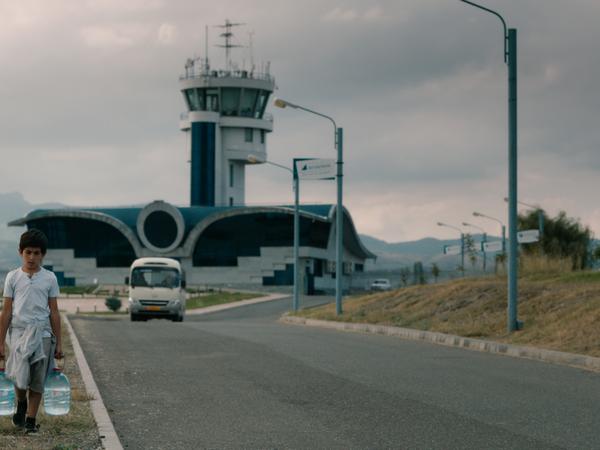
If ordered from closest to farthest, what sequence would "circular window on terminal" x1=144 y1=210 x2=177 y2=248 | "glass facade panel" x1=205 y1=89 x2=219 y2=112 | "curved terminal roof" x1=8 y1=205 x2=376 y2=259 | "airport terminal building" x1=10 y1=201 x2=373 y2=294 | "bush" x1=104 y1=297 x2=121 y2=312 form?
"bush" x1=104 y1=297 x2=121 y2=312
"curved terminal roof" x1=8 y1=205 x2=376 y2=259
"airport terminal building" x1=10 y1=201 x2=373 y2=294
"circular window on terminal" x1=144 y1=210 x2=177 y2=248
"glass facade panel" x1=205 y1=89 x2=219 y2=112

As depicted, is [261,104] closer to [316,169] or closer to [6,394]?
[316,169]

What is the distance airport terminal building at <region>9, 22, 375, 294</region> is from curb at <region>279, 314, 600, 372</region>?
70.0m

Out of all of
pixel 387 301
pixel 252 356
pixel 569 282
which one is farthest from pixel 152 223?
pixel 252 356

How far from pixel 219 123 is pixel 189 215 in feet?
34.0

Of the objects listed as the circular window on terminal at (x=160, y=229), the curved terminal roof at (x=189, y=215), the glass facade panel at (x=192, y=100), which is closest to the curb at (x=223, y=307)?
the curved terminal roof at (x=189, y=215)

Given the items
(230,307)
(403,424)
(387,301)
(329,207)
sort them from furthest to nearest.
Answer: (329,207) → (230,307) → (387,301) → (403,424)

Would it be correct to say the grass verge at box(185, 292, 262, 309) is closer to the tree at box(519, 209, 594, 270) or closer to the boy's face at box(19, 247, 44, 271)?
the tree at box(519, 209, 594, 270)

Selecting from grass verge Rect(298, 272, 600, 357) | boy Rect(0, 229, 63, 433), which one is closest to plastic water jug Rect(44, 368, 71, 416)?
boy Rect(0, 229, 63, 433)

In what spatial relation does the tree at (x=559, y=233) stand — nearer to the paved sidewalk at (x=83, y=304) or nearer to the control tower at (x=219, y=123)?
the paved sidewalk at (x=83, y=304)

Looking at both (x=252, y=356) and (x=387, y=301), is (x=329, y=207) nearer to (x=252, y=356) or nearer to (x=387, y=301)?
(x=387, y=301)

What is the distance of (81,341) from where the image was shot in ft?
70.5

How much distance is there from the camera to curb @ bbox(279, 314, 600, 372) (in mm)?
16016

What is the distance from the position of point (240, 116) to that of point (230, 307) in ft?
134

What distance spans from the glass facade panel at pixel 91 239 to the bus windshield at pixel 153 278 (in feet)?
220
